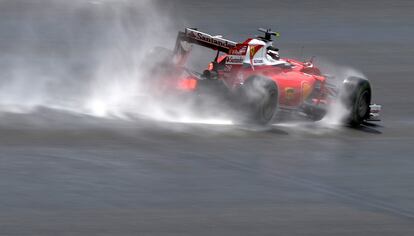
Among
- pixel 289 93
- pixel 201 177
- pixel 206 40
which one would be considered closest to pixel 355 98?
pixel 289 93

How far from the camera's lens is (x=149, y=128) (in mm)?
14758

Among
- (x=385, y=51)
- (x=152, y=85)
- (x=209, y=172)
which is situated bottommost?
(x=209, y=172)

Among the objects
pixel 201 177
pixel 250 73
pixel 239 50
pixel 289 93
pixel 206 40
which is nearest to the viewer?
pixel 201 177

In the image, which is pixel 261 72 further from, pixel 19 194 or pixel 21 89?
pixel 19 194

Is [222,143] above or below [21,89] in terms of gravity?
below

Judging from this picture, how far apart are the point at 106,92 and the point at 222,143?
385cm

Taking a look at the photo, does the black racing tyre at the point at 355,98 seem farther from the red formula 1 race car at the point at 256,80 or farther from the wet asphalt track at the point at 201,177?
the wet asphalt track at the point at 201,177

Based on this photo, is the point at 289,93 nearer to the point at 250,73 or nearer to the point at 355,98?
the point at 250,73

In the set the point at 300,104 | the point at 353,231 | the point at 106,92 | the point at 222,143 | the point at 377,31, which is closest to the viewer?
→ the point at 353,231

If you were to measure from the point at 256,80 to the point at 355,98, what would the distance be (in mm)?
1904

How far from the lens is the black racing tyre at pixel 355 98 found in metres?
16.1

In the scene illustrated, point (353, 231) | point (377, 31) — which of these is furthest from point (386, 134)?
point (377, 31)

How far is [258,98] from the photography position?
14984 mm

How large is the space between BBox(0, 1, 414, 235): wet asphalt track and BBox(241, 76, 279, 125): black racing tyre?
225mm
